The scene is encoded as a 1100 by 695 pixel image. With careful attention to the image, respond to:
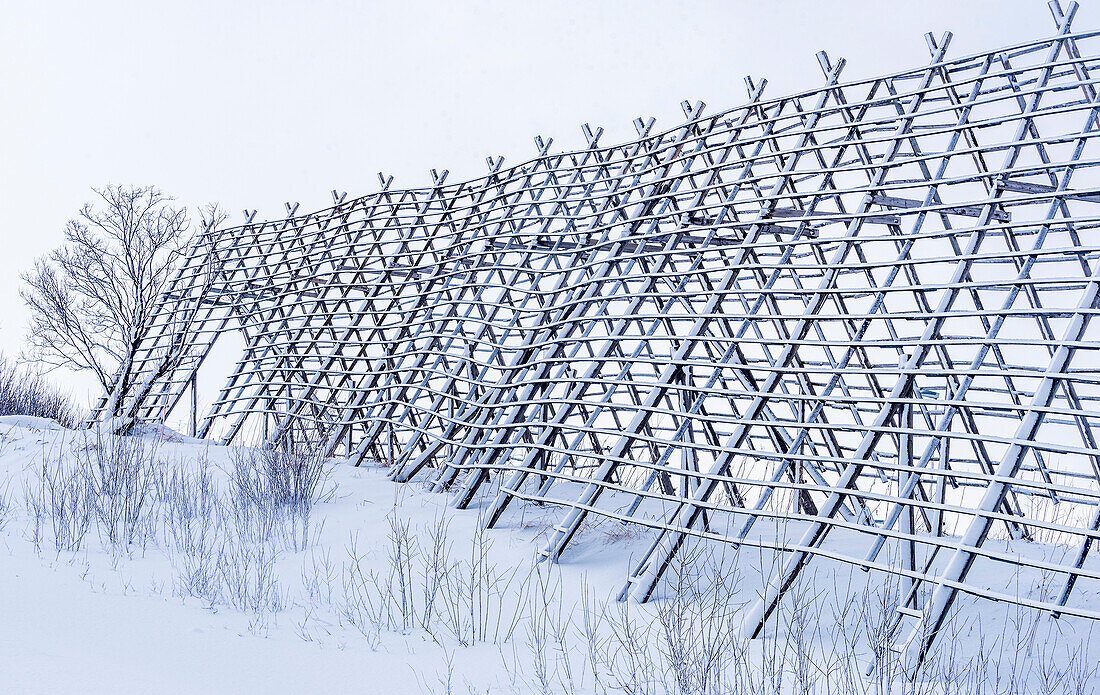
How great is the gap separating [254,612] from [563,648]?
116 centimetres

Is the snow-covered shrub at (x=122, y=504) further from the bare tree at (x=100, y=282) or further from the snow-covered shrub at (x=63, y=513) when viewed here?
the bare tree at (x=100, y=282)

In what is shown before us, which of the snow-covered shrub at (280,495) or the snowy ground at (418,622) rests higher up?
the snow-covered shrub at (280,495)

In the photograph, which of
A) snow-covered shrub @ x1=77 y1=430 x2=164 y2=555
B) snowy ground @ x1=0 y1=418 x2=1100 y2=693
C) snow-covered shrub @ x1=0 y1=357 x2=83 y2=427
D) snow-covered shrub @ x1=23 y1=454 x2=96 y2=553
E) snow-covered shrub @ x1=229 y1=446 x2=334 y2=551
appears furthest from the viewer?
snow-covered shrub @ x1=0 y1=357 x2=83 y2=427

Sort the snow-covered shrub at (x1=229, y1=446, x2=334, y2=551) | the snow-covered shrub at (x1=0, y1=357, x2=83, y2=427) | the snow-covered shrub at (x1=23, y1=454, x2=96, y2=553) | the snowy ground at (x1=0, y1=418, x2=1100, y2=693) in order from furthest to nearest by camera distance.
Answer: the snow-covered shrub at (x1=0, y1=357, x2=83, y2=427)
the snow-covered shrub at (x1=229, y1=446, x2=334, y2=551)
the snow-covered shrub at (x1=23, y1=454, x2=96, y2=553)
the snowy ground at (x1=0, y1=418, x2=1100, y2=693)

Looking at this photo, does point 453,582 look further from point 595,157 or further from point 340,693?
point 595,157

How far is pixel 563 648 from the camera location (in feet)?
9.14

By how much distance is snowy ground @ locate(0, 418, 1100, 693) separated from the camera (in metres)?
2.63

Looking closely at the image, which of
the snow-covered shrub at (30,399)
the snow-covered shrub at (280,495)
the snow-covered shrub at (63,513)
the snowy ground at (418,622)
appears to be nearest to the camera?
Result: the snowy ground at (418,622)

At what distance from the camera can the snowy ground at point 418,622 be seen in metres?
2.63

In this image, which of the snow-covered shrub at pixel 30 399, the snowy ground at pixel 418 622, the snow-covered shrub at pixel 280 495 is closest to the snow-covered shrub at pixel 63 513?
the snowy ground at pixel 418 622

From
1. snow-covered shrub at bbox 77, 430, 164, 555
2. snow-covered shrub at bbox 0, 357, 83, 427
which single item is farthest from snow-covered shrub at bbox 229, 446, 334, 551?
snow-covered shrub at bbox 0, 357, 83, 427

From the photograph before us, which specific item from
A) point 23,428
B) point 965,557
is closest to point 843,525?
point 965,557

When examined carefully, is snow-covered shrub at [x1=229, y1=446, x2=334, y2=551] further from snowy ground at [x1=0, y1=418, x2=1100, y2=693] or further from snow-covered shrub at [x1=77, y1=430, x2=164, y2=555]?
snow-covered shrub at [x1=77, y1=430, x2=164, y2=555]

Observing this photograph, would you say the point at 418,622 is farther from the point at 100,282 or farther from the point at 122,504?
the point at 100,282
